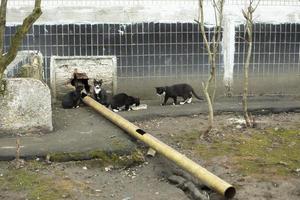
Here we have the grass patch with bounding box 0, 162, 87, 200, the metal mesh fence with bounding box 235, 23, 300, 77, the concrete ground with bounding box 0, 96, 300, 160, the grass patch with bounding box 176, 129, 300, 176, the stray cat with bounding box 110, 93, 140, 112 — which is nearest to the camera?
the grass patch with bounding box 0, 162, 87, 200

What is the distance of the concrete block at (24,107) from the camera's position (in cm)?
768

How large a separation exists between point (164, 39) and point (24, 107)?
13.6ft

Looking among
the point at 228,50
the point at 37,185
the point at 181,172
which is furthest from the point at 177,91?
the point at 37,185

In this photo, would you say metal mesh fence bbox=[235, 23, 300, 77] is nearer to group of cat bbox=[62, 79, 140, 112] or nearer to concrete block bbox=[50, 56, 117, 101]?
concrete block bbox=[50, 56, 117, 101]

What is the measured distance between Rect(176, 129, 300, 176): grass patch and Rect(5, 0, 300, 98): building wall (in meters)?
3.15

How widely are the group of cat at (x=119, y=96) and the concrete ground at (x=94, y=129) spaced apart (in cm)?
18

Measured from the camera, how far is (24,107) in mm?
7766

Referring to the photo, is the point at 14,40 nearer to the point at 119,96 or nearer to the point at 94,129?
the point at 94,129

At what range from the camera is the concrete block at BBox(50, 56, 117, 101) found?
10500mm

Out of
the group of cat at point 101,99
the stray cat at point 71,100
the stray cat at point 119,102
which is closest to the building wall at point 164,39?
the group of cat at point 101,99

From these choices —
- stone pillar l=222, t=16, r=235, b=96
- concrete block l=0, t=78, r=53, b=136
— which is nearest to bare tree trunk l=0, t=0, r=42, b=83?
concrete block l=0, t=78, r=53, b=136

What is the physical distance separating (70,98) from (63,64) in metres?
1.02

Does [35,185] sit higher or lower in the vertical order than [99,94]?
lower

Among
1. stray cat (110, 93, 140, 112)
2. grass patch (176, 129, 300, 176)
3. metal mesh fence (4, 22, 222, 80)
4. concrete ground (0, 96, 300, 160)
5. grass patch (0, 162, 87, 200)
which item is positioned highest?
metal mesh fence (4, 22, 222, 80)
